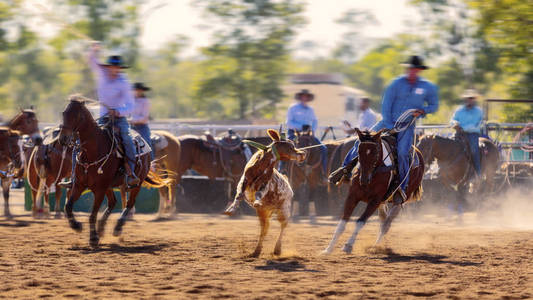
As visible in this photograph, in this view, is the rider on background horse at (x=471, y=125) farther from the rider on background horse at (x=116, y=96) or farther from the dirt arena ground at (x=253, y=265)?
the rider on background horse at (x=116, y=96)

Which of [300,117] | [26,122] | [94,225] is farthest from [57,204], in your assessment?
[94,225]

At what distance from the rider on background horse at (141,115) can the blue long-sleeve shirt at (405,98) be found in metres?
4.24

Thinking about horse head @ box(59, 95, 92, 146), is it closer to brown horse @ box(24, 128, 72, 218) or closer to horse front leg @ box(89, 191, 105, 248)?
horse front leg @ box(89, 191, 105, 248)

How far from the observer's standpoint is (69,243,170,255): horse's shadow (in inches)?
400

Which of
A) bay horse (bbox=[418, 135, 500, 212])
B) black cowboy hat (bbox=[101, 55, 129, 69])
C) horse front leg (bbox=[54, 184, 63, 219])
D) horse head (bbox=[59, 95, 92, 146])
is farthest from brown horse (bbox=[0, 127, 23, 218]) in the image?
bay horse (bbox=[418, 135, 500, 212])

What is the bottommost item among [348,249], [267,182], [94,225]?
[348,249]

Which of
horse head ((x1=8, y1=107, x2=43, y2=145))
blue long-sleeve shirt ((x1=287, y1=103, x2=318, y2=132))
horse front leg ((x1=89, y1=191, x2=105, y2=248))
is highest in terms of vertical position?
blue long-sleeve shirt ((x1=287, y1=103, x2=318, y2=132))

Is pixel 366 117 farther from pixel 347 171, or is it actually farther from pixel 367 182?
pixel 367 182

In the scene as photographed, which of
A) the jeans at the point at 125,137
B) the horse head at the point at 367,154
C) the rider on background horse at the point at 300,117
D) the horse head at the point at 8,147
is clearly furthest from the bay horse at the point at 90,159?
the rider on background horse at the point at 300,117

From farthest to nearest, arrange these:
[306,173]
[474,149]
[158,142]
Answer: [306,173]
[474,149]
[158,142]

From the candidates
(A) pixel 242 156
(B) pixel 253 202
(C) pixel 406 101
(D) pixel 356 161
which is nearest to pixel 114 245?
(B) pixel 253 202

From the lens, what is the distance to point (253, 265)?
8.84 metres

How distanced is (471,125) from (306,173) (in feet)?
12.3

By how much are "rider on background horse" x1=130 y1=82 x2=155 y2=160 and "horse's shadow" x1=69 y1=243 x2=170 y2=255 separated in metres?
2.39
